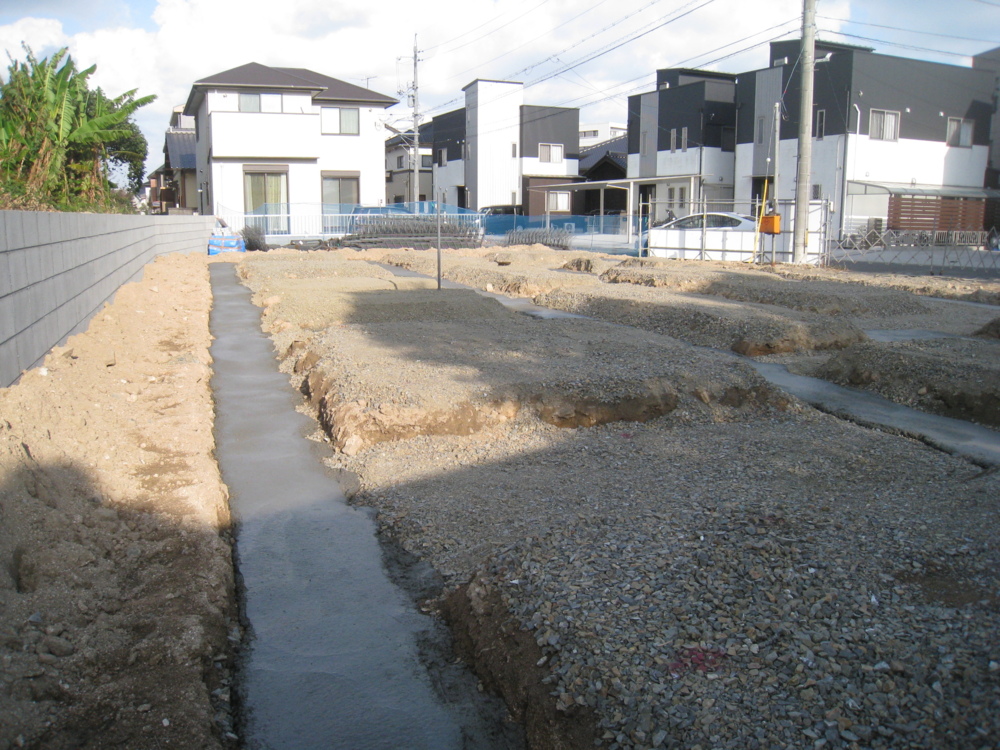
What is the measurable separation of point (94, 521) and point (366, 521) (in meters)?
1.66

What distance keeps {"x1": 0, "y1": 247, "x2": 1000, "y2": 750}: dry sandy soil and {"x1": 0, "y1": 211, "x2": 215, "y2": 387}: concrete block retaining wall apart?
10.0 inches

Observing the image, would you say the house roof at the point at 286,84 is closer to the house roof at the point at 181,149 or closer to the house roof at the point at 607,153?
the house roof at the point at 181,149

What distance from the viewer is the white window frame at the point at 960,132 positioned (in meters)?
36.7

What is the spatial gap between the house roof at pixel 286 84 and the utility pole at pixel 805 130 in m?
19.0

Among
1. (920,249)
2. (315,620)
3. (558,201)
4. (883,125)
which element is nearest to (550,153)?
(558,201)

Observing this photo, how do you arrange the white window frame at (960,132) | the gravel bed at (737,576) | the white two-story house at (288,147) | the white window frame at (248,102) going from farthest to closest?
the white window frame at (960,132)
the white window frame at (248,102)
the white two-story house at (288,147)
the gravel bed at (737,576)

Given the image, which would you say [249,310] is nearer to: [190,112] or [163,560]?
[163,560]

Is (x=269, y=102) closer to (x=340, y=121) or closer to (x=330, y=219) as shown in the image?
(x=340, y=121)

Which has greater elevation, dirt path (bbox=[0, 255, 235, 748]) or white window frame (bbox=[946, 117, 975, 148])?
white window frame (bbox=[946, 117, 975, 148])

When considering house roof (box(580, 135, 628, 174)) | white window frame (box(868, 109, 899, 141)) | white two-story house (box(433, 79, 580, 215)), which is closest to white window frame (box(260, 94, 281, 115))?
white two-story house (box(433, 79, 580, 215))

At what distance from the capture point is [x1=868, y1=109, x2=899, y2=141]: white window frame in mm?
34188

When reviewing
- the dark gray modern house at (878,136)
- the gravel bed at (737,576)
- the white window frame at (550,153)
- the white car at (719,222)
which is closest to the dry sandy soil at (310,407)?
the gravel bed at (737,576)

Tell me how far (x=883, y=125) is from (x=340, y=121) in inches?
900

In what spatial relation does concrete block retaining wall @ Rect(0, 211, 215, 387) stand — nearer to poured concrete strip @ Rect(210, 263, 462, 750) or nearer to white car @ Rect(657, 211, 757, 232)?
poured concrete strip @ Rect(210, 263, 462, 750)
